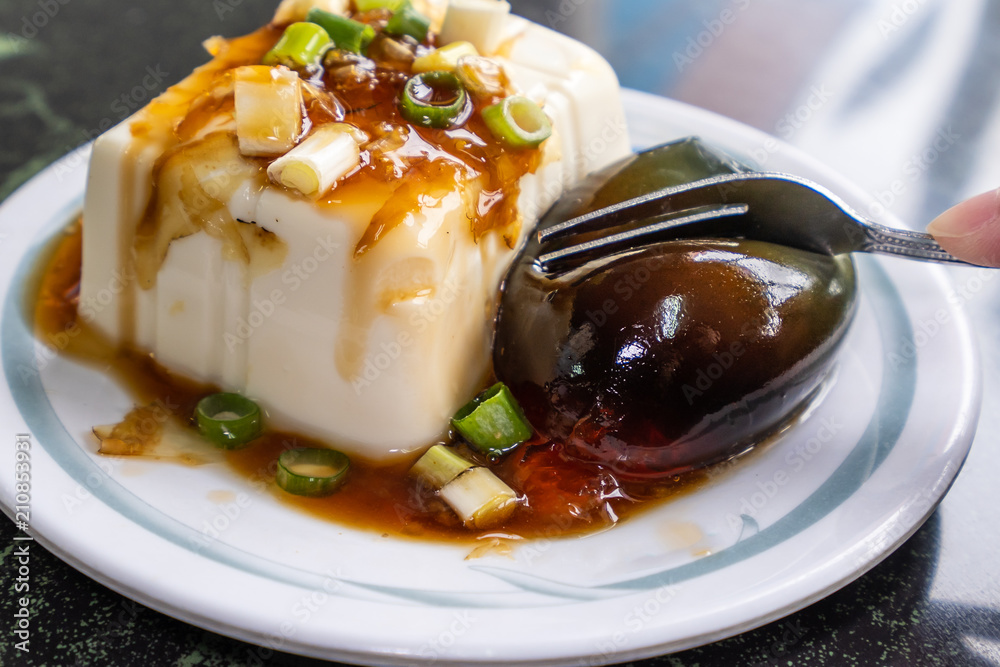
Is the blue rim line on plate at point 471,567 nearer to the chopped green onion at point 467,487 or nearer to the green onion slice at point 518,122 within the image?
the chopped green onion at point 467,487

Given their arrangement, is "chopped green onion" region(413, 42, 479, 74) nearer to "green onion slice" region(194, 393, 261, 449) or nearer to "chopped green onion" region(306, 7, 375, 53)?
"chopped green onion" region(306, 7, 375, 53)

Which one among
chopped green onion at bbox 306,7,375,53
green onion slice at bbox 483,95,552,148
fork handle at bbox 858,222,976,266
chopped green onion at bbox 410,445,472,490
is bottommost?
chopped green onion at bbox 410,445,472,490

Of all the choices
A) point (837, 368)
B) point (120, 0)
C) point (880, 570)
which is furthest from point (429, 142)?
point (120, 0)

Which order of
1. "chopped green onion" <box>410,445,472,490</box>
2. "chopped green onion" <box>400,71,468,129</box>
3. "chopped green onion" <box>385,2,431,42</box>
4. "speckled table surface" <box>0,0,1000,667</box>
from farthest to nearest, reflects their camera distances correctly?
"chopped green onion" <box>385,2,431,42</box> < "chopped green onion" <box>400,71,468,129</box> < "chopped green onion" <box>410,445,472,490</box> < "speckled table surface" <box>0,0,1000,667</box>

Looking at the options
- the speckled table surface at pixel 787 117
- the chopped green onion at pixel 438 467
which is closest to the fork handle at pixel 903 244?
the speckled table surface at pixel 787 117

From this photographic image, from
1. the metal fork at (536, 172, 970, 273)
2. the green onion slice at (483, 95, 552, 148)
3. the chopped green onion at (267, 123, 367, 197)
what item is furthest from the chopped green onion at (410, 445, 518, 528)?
the green onion slice at (483, 95, 552, 148)

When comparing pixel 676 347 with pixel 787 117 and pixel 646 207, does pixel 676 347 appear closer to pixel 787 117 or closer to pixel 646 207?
pixel 646 207

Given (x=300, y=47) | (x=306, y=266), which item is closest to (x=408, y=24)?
(x=300, y=47)
